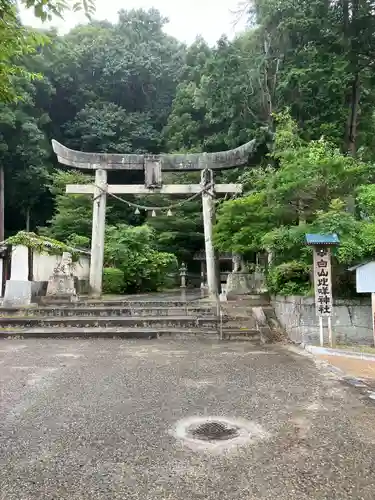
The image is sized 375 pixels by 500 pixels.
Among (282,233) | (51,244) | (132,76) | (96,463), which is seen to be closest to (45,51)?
(132,76)

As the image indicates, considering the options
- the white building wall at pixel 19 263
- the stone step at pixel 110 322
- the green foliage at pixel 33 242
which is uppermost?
the green foliage at pixel 33 242

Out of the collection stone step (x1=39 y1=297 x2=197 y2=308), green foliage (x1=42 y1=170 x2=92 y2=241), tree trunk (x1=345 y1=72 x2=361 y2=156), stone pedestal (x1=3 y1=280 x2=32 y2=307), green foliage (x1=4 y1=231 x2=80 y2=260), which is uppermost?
tree trunk (x1=345 y1=72 x2=361 y2=156)

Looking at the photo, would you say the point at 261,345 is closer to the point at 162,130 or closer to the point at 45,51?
the point at 162,130

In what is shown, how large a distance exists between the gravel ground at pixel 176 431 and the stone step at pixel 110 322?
10.4 ft

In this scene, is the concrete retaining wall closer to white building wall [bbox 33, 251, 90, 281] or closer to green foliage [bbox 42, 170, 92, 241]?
white building wall [bbox 33, 251, 90, 281]

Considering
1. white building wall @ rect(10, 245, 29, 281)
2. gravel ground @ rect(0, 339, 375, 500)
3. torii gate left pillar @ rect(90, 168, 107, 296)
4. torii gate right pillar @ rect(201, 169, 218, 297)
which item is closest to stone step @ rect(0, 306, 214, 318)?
white building wall @ rect(10, 245, 29, 281)

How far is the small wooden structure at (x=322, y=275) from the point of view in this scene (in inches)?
304

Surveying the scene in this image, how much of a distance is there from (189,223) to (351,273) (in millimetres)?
15686

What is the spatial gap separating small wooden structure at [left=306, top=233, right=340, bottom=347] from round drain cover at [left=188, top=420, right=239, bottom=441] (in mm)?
4549

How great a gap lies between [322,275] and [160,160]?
888 centimetres

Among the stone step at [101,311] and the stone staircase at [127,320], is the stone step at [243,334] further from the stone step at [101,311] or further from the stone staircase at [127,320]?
the stone step at [101,311]

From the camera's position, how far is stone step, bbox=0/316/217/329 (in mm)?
9875

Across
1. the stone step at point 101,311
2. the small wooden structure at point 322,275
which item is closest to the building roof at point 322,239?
the small wooden structure at point 322,275

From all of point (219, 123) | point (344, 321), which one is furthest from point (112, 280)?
point (219, 123)
